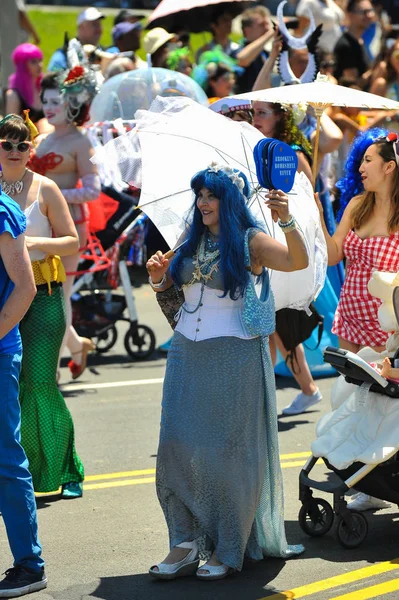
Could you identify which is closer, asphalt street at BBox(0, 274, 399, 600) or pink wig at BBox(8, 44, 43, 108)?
asphalt street at BBox(0, 274, 399, 600)

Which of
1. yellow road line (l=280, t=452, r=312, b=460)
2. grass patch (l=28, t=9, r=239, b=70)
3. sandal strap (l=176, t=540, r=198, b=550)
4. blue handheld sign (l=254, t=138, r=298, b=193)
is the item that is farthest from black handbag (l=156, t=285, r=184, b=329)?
grass patch (l=28, t=9, r=239, b=70)

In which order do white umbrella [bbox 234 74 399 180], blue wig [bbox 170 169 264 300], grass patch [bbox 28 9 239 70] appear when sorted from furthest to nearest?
1. grass patch [bbox 28 9 239 70]
2. white umbrella [bbox 234 74 399 180]
3. blue wig [bbox 170 169 264 300]

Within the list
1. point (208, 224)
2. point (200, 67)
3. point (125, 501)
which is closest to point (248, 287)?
point (208, 224)

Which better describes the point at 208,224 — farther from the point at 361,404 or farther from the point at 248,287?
the point at 361,404

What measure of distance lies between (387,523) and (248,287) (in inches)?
59.6

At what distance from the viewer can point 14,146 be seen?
5852 mm

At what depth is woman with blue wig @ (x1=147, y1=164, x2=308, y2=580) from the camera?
4875 mm

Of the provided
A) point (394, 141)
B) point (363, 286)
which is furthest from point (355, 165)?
point (363, 286)

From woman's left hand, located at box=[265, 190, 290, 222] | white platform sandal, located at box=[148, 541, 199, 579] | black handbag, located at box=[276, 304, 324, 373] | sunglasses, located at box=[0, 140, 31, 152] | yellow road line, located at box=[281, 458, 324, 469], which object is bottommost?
yellow road line, located at box=[281, 458, 324, 469]

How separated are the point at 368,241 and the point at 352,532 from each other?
166 cm

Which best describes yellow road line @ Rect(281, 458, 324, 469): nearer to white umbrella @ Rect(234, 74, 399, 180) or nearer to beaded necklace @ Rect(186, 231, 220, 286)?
beaded necklace @ Rect(186, 231, 220, 286)

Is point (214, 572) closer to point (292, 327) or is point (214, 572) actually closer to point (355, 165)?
point (355, 165)

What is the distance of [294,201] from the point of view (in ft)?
17.7

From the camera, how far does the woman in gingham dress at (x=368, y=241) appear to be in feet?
19.9
